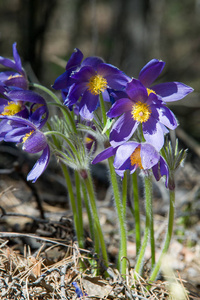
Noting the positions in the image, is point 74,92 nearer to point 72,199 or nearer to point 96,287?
point 72,199

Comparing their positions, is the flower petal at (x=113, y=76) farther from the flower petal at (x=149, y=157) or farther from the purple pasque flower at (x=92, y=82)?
the flower petal at (x=149, y=157)

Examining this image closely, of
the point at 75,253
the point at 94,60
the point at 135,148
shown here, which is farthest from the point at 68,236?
the point at 94,60

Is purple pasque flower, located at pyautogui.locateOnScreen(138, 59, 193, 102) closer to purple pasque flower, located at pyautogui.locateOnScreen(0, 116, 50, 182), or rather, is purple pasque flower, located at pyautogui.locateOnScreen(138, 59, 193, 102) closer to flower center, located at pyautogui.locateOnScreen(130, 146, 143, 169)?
flower center, located at pyautogui.locateOnScreen(130, 146, 143, 169)

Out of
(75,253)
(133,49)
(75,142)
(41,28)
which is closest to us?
(75,142)

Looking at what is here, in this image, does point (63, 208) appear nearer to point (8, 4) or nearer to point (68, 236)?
point (68, 236)

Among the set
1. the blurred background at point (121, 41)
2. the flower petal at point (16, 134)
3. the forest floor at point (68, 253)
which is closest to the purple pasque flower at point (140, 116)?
the flower petal at point (16, 134)
